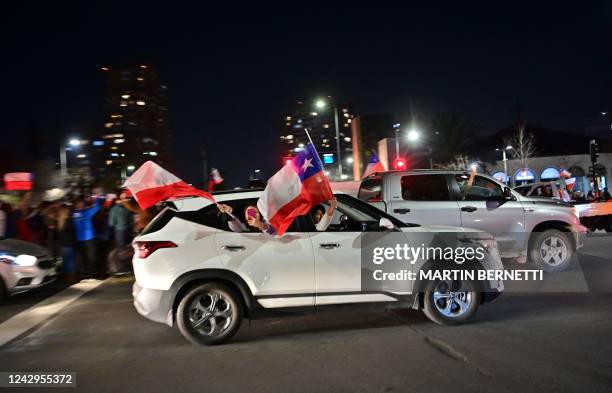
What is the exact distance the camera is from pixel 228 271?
6.16 metres

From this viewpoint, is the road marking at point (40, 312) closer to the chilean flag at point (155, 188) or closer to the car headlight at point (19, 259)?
the car headlight at point (19, 259)

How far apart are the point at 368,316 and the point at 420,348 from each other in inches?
63.6

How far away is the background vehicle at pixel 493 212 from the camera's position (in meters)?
9.76

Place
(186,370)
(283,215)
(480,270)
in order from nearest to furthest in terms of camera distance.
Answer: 1. (186,370)
2. (283,215)
3. (480,270)

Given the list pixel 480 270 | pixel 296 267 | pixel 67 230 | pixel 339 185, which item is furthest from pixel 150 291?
pixel 339 185

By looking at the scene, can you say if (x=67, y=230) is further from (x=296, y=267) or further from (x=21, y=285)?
(x=296, y=267)

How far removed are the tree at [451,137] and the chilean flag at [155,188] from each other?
144 feet

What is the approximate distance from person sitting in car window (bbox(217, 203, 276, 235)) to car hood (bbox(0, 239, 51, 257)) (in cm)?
526

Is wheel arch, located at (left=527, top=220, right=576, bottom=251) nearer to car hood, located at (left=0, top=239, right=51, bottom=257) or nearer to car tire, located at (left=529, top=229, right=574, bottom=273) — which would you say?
car tire, located at (left=529, top=229, right=574, bottom=273)

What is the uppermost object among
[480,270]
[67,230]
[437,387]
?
[67,230]

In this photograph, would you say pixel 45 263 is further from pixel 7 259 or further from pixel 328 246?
pixel 328 246

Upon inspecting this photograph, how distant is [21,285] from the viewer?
9312 millimetres

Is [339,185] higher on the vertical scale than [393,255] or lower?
higher

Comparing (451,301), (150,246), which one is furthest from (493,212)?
(150,246)
